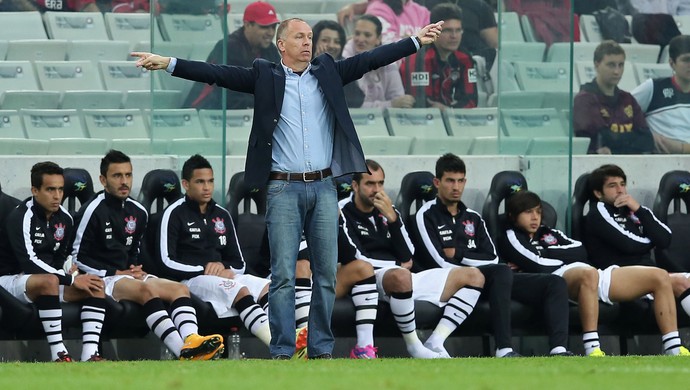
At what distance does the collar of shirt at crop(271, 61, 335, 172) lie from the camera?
26.6 feet

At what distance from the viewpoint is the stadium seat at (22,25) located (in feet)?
39.7

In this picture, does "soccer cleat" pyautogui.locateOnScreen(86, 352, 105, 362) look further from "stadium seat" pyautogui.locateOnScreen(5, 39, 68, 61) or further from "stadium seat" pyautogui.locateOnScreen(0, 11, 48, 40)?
"stadium seat" pyautogui.locateOnScreen(0, 11, 48, 40)

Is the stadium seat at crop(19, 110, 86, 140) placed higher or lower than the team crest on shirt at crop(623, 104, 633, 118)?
higher

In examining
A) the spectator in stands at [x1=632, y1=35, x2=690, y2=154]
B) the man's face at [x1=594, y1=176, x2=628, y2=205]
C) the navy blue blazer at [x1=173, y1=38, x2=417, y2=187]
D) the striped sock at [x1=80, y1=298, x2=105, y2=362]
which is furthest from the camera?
the spectator in stands at [x1=632, y1=35, x2=690, y2=154]

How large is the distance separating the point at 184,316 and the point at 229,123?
1.91 m

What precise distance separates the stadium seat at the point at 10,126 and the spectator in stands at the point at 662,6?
5656 millimetres

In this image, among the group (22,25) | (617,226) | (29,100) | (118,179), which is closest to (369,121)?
(617,226)

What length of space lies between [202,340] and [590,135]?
4241 mm

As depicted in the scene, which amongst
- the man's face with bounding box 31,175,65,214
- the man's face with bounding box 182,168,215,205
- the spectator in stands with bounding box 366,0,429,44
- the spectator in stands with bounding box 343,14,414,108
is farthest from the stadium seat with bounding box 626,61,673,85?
the man's face with bounding box 31,175,65,214

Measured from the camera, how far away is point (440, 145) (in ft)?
38.0

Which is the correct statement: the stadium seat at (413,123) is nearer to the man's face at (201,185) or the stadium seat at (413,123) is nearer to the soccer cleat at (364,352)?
the man's face at (201,185)

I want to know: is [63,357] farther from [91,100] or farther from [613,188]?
[613,188]

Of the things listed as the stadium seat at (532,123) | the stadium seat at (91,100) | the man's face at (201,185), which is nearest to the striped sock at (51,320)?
the man's face at (201,185)

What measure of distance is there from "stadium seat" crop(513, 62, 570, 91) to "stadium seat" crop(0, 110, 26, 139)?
153 inches
